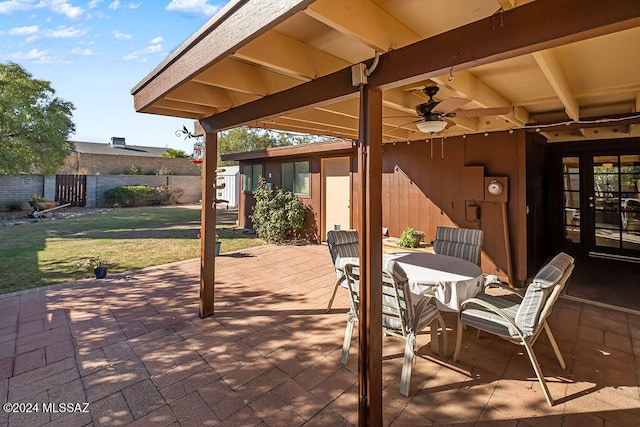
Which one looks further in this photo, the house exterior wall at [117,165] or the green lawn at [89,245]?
the house exterior wall at [117,165]

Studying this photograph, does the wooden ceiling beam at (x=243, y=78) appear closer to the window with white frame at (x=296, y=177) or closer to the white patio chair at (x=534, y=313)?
the white patio chair at (x=534, y=313)

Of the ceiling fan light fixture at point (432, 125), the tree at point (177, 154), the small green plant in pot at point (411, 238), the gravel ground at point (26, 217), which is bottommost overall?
the small green plant in pot at point (411, 238)

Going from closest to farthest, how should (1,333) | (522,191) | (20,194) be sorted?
(1,333) < (522,191) < (20,194)

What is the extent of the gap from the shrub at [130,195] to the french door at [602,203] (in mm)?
17432

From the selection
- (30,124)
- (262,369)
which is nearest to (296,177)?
(262,369)

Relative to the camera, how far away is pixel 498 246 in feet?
15.4

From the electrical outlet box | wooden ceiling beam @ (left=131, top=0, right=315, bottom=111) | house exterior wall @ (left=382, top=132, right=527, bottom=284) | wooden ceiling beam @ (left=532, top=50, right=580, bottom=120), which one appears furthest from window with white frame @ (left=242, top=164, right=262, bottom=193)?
the electrical outlet box

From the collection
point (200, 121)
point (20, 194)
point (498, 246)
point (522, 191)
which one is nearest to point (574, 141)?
point (522, 191)

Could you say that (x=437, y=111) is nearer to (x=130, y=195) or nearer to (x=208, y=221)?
(x=208, y=221)

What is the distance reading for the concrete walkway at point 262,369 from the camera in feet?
6.33

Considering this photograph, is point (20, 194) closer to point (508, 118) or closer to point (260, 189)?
point (260, 189)

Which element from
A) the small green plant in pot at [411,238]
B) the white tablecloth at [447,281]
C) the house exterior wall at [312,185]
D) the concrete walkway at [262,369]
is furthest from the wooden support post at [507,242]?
the house exterior wall at [312,185]

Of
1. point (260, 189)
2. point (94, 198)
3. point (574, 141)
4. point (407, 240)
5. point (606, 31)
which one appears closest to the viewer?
point (606, 31)

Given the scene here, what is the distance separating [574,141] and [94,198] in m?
18.6
